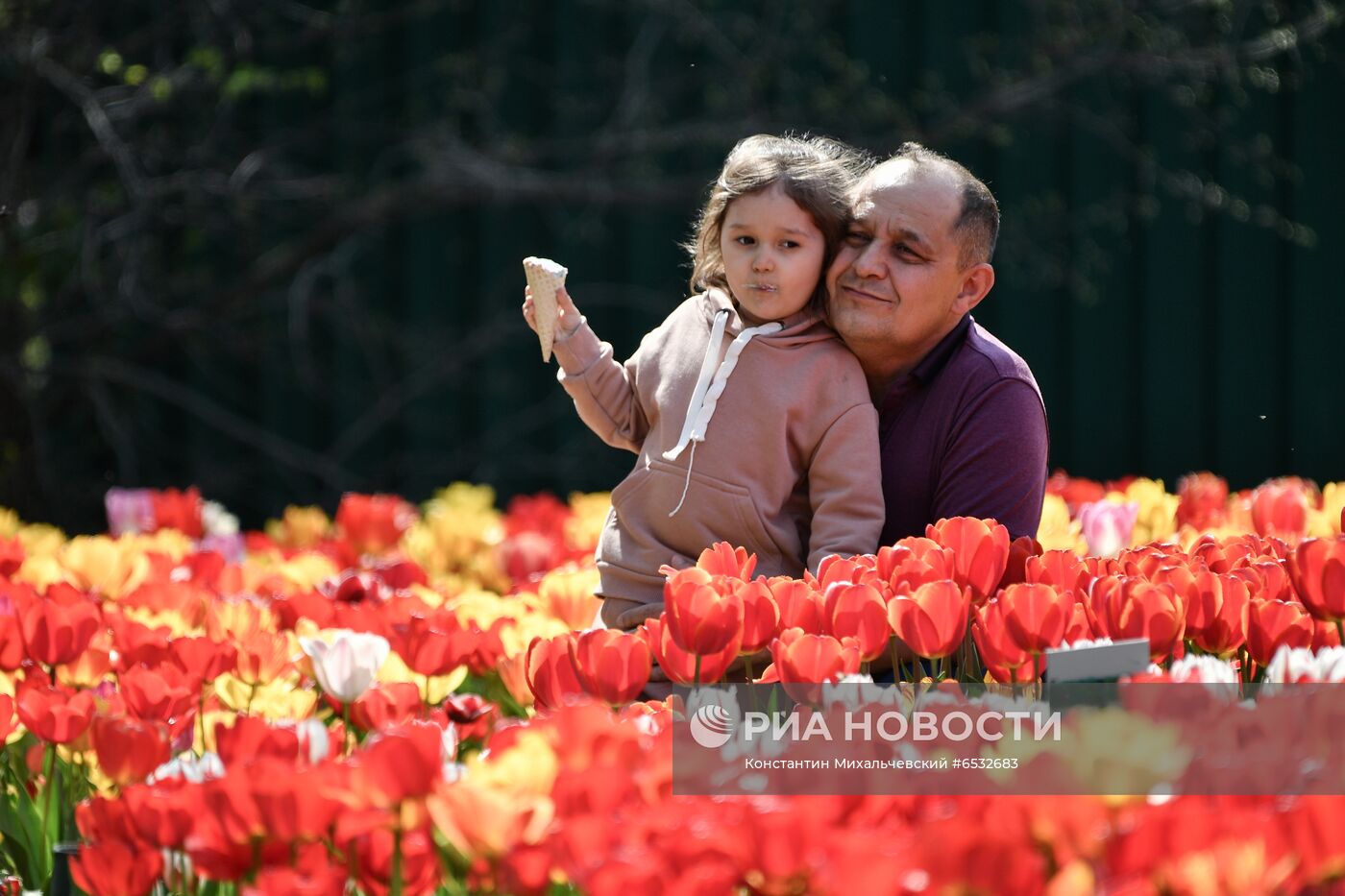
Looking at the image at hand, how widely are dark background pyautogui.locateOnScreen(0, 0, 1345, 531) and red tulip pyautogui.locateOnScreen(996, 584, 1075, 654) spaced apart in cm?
379

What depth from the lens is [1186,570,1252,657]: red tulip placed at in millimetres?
1423

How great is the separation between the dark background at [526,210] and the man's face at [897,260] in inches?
115

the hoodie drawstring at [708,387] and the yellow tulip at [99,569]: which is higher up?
the hoodie drawstring at [708,387]

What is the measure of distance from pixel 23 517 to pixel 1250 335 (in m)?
4.38

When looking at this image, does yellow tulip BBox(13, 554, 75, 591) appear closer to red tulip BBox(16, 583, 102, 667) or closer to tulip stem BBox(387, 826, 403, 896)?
red tulip BBox(16, 583, 102, 667)

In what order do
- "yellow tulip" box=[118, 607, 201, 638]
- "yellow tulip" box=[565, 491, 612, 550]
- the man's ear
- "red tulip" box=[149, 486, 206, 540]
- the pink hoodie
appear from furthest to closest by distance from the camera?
"red tulip" box=[149, 486, 206, 540]
"yellow tulip" box=[565, 491, 612, 550]
the man's ear
the pink hoodie
"yellow tulip" box=[118, 607, 201, 638]

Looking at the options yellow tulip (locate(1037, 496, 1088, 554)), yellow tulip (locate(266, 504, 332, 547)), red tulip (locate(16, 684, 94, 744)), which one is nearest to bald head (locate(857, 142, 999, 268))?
yellow tulip (locate(1037, 496, 1088, 554))

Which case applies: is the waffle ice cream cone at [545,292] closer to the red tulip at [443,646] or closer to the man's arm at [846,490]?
the man's arm at [846,490]

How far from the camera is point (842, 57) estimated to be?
17.1 feet

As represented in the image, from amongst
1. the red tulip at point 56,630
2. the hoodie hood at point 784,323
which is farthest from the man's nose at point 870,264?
the red tulip at point 56,630

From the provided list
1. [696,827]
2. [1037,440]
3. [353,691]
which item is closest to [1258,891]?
[696,827]

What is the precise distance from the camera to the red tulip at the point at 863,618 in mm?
1375

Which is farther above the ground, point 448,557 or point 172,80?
point 172,80

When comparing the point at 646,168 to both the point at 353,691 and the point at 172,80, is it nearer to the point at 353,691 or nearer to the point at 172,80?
the point at 172,80
